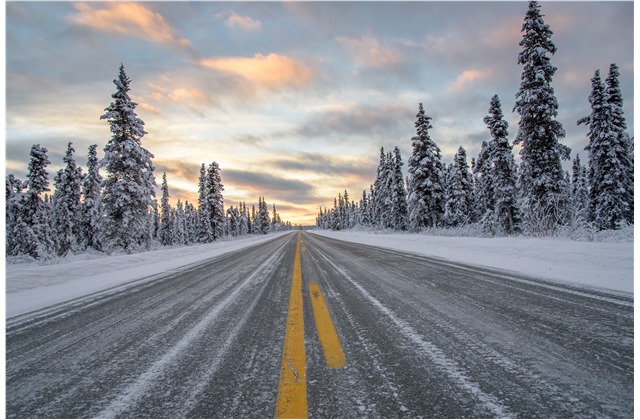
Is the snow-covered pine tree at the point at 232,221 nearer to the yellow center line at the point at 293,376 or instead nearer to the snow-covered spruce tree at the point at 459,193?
the snow-covered spruce tree at the point at 459,193

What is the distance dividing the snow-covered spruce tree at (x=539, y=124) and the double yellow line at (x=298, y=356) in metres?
19.8

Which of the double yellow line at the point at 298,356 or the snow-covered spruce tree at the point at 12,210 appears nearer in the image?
the double yellow line at the point at 298,356

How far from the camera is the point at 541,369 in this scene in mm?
2018

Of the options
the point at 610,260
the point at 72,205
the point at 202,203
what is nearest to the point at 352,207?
the point at 202,203

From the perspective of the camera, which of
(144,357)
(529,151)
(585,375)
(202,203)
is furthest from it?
(202,203)

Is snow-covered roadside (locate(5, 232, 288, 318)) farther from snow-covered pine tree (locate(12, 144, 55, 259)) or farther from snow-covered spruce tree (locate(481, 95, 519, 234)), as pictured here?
snow-covered spruce tree (locate(481, 95, 519, 234))

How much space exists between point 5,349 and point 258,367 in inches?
104

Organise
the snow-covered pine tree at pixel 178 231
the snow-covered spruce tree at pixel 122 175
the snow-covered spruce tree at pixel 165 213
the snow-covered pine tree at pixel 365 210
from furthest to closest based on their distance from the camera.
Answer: the snow-covered pine tree at pixel 365 210 < the snow-covered pine tree at pixel 178 231 < the snow-covered spruce tree at pixel 165 213 < the snow-covered spruce tree at pixel 122 175

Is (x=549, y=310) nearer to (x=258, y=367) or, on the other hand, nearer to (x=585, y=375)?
(x=585, y=375)

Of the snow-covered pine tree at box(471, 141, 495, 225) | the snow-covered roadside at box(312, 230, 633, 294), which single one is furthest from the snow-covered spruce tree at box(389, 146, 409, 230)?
the snow-covered roadside at box(312, 230, 633, 294)

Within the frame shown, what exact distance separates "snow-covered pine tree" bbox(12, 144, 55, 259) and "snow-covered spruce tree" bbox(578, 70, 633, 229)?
150 feet

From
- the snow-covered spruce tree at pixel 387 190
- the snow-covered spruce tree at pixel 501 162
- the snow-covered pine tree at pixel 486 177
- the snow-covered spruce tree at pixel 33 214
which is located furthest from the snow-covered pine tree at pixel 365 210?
the snow-covered spruce tree at pixel 33 214

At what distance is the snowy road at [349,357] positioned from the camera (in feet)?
5.56

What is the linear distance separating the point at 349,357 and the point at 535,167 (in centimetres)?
2253
